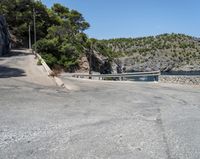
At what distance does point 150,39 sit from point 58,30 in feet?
325

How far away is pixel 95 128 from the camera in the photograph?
8812mm

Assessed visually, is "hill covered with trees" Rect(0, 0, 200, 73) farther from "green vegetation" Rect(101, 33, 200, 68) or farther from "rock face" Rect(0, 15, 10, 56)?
"green vegetation" Rect(101, 33, 200, 68)

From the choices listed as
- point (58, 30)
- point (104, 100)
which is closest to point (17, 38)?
point (58, 30)

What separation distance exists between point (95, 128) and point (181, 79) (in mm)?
18131

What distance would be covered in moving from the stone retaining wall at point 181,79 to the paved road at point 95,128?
10846 mm

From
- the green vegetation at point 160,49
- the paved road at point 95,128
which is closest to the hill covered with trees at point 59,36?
the green vegetation at point 160,49

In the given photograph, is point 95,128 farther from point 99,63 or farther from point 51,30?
point 99,63

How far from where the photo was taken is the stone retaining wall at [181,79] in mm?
24969

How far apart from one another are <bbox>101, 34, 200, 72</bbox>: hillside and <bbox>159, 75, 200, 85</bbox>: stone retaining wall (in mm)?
96432

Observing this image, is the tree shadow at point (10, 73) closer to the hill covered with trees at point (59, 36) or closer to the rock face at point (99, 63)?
the hill covered with trees at point (59, 36)

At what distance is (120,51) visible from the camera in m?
144

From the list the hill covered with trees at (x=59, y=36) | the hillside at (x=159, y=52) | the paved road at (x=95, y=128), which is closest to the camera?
the paved road at (x=95, y=128)

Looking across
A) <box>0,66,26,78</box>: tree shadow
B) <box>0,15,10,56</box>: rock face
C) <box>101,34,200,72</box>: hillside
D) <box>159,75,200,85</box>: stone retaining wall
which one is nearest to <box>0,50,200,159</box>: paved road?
<box>0,66,26,78</box>: tree shadow

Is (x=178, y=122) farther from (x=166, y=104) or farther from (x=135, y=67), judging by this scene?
(x=135, y=67)
